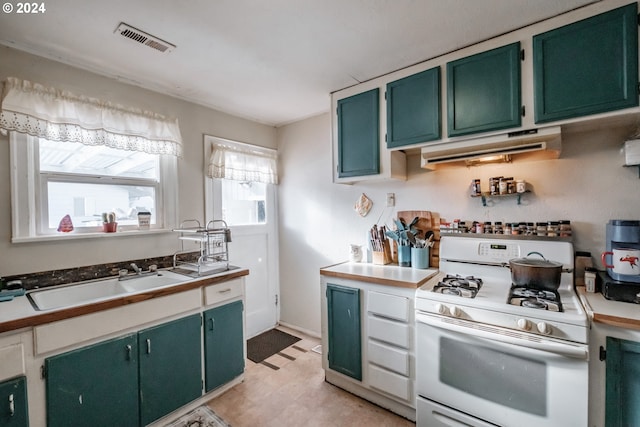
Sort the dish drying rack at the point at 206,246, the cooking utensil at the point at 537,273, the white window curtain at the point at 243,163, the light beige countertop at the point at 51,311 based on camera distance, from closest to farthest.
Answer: the light beige countertop at the point at 51,311, the cooking utensil at the point at 537,273, the dish drying rack at the point at 206,246, the white window curtain at the point at 243,163

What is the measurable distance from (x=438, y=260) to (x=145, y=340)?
7.06ft

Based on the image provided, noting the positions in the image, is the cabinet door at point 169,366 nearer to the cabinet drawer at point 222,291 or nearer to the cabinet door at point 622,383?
the cabinet drawer at point 222,291

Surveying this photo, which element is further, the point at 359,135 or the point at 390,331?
the point at 359,135

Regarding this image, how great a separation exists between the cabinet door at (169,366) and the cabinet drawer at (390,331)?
1.25m

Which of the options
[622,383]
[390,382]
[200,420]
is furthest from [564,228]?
[200,420]

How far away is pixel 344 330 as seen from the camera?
2209mm

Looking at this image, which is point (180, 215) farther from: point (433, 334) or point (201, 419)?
point (433, 334)

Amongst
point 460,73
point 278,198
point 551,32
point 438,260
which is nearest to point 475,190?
point 438,260

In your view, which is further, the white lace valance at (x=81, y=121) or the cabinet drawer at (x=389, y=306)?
the cabinet drawer at (x=389, y=306)

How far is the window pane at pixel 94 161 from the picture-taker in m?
1.95

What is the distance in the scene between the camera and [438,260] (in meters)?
2.32

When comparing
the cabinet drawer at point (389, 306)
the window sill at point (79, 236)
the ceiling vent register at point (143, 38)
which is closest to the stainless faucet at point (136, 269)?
the window sill at point (79, 236)

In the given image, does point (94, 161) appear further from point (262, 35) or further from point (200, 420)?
point (200, 420)

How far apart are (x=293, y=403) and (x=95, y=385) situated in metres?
1.25
